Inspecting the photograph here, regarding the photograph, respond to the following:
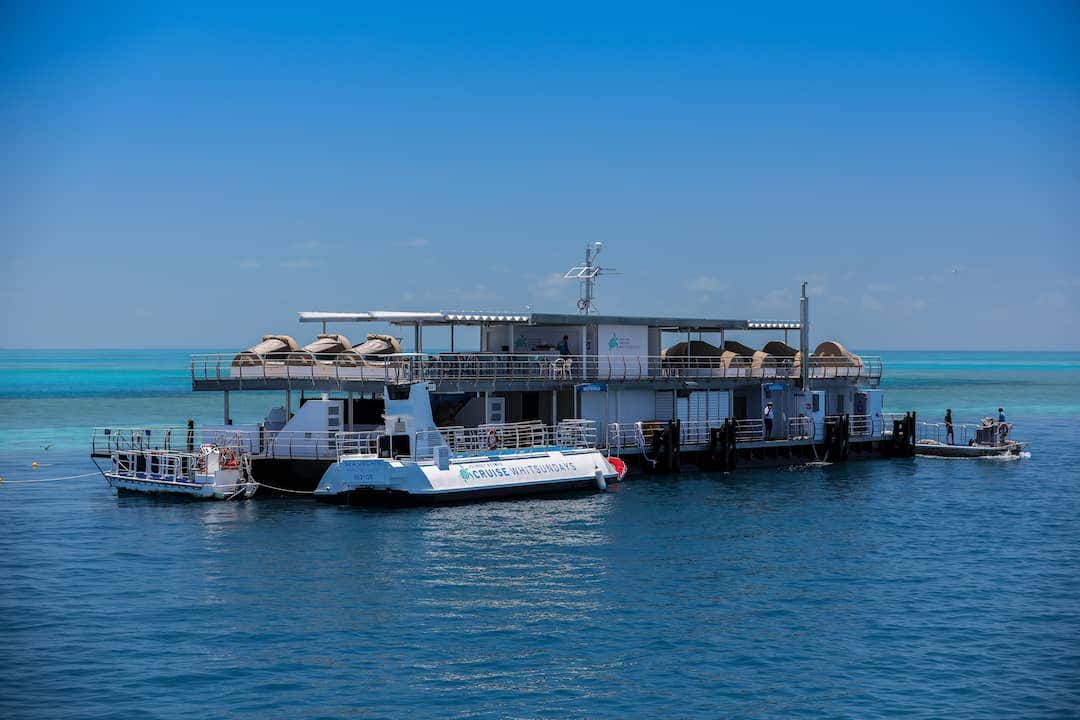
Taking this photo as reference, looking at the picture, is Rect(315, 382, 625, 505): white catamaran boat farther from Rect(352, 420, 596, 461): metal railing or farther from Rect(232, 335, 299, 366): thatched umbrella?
Rect(232, 335, 299, 366): thatched umbrella

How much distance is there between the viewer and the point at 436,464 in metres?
43.4

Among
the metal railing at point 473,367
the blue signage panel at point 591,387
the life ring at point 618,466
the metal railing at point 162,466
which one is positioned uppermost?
the metal railing at point 473,367

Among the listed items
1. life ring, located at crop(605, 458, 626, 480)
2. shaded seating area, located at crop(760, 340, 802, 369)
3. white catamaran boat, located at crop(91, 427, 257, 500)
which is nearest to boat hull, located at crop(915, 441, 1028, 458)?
shaded seating area, located at crop(760, 340, 802, 369)

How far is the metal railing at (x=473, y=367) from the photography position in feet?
151

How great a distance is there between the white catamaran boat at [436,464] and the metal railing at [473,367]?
1470mm

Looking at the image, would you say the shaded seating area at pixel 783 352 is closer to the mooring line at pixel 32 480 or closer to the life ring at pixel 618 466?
the life ring at pixel 618 466

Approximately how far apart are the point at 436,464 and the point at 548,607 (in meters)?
15.1

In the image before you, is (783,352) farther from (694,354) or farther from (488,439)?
(488,439)

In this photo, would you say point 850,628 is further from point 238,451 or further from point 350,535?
point 238,451

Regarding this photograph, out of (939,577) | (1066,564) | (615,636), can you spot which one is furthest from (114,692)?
(1066,564)

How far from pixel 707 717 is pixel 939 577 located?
47.3 feet

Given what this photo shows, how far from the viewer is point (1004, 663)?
2505 cm

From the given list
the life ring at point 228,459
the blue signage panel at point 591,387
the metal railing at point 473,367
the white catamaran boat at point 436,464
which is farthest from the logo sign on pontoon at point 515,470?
the life ring at point 228,459

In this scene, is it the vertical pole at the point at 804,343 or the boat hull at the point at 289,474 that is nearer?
the boat hull at the point at 289,474
